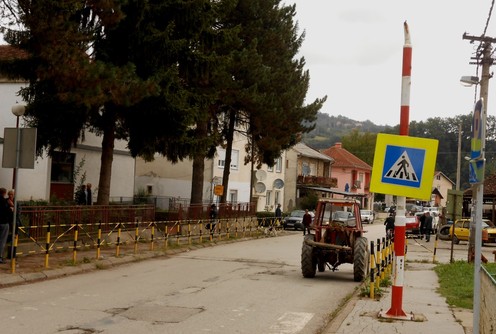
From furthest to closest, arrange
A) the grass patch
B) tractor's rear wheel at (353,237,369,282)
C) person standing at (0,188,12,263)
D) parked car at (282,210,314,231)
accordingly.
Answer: parked car at (282,210,314,231) < tractor's rear wheel at (353,237,369,282) < person standing at (0,188,12,263) < the grass patch

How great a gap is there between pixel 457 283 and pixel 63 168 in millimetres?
21725

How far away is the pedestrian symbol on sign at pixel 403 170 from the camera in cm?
1032

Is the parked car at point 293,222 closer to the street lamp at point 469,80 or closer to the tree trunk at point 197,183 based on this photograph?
the tree trunk at point 197,183

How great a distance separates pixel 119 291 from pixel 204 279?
3.11 meters

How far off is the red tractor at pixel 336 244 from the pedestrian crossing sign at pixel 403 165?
20.9 feet

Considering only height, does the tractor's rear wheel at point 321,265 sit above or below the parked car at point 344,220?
below

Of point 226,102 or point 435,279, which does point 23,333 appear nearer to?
point 435,279

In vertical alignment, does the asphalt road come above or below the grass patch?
below

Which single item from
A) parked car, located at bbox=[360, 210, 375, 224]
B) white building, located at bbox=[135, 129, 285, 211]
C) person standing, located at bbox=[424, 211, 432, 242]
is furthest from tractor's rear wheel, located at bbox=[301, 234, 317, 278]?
parked car, located at bbox=[360, 210, 375, 224]

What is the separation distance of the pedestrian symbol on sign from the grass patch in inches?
153

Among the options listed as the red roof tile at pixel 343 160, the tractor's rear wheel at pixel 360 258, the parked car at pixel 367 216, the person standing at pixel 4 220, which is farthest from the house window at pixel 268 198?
the person standing at pixel 4 220

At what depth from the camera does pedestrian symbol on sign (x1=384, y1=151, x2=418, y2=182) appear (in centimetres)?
1032

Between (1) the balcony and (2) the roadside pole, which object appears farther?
(1) the balcony

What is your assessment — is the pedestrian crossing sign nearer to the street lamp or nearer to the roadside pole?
the roadside pole
